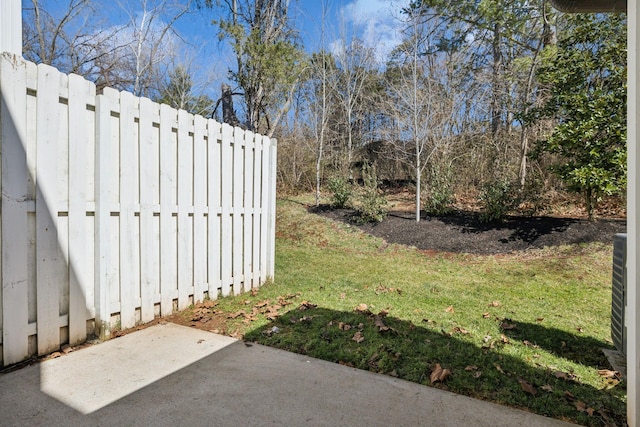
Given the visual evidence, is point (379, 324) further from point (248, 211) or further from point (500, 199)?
point (500, 199)

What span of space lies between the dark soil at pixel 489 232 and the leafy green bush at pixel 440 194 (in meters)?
0.29

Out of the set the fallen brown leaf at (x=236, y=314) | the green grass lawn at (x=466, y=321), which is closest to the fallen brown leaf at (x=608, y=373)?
the green grass lawn at (x=466, y=321)

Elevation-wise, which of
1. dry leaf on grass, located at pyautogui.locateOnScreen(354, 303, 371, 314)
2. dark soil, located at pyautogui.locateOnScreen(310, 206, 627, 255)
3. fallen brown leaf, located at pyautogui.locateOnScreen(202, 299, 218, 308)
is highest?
dark soil, located at pyautogui.locateOnScreen(310, 206, 627, 255)

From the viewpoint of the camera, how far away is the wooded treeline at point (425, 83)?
6492 millimetres

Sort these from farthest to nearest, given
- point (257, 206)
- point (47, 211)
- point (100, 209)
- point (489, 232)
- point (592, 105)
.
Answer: point (489, 232) → point (592, 105) → point (257, 206) → point (100, 209) → point (47, 211)

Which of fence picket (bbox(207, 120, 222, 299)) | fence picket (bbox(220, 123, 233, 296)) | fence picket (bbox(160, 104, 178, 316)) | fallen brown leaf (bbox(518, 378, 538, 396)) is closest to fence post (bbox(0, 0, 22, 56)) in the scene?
fence picket (bbox(160, 104, 178, 316))

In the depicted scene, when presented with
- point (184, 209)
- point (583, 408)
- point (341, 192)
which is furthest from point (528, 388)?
point (341, 192)

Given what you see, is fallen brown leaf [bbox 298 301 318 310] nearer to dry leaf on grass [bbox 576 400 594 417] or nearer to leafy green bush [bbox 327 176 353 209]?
dry leaf on grass [bbox 576 400 594 417]

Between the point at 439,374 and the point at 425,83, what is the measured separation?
10.4 metres

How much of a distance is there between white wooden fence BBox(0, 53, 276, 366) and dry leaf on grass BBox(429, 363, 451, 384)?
2440mm


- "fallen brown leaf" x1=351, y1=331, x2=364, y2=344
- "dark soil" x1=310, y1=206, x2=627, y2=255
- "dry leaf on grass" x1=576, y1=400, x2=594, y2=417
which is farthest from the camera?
"dark soil" x1=310, y1=206, x2=627, y2=255

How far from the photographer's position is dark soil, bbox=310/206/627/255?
6375mm

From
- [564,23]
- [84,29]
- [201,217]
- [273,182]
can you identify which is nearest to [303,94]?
[84,29]

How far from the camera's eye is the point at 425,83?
35.5 feet
